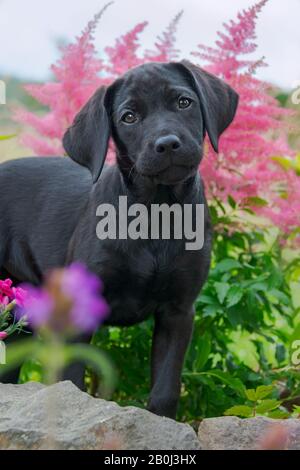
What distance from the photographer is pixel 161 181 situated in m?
2.96

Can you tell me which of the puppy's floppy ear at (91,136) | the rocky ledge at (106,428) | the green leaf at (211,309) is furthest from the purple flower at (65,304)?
the green leaf at (211,309)

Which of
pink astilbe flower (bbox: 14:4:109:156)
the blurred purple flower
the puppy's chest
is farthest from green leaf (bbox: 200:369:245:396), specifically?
the blurred purple flower

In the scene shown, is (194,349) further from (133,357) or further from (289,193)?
(289,193)

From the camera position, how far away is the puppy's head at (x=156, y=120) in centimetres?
286

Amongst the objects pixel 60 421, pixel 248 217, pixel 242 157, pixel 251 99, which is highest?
pixel 251 99

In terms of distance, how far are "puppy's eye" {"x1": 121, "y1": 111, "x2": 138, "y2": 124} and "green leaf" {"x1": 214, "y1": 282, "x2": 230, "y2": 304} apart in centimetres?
84

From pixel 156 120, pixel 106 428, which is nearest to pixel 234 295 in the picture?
pixel 156 120

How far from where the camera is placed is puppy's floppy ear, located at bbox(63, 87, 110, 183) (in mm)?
3172

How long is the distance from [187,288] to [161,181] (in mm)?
432

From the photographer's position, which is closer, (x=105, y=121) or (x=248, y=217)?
(x=105, y=121)

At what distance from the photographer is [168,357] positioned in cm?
324

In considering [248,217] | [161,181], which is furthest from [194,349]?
[161,181]

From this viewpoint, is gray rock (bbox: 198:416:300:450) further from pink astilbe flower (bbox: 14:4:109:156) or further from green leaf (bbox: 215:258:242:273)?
pink astilbe flower (bbox: 14:4:109:156)

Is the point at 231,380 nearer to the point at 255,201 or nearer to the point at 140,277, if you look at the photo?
the point at 140,277
